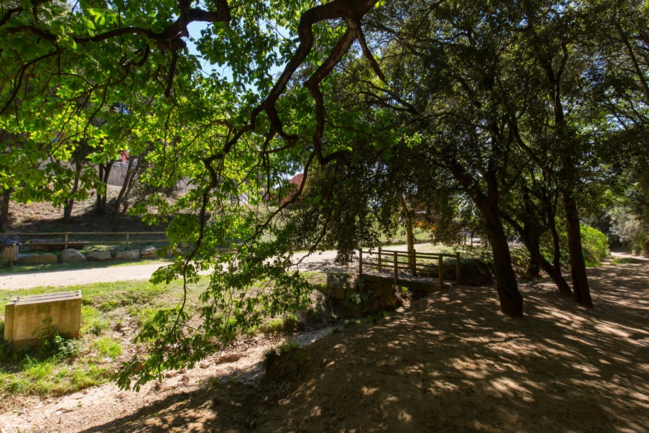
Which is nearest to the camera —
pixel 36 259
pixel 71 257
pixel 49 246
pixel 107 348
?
pixel 107 348

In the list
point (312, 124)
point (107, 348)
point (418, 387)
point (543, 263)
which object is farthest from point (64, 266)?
point (543, 263)

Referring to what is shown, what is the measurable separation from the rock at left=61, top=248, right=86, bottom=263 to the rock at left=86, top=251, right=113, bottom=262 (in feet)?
0.73

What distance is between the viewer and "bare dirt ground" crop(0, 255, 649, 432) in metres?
3.43

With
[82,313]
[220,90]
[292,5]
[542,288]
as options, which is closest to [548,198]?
[542,288]

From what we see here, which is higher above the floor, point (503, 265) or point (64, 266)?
point (503, 265)

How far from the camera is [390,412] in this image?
3508mm

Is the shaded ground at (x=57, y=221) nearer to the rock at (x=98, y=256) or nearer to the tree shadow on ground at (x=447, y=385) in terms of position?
the rock at (x=98, y=256)

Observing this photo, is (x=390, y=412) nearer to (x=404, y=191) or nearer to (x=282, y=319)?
(x=404, y=191)

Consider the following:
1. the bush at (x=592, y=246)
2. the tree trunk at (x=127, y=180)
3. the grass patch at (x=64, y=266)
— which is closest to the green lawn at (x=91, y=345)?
the grass patch at (x=64, y=266)

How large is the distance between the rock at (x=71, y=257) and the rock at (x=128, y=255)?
1.29 meters

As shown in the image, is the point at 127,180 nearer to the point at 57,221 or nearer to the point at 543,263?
the point at 57,221

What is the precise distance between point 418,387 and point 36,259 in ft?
49.4

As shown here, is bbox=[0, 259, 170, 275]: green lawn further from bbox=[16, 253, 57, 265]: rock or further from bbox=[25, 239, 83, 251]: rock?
bbox=[25, 239, 83, 251]: rock

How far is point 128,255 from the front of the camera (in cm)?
1509
